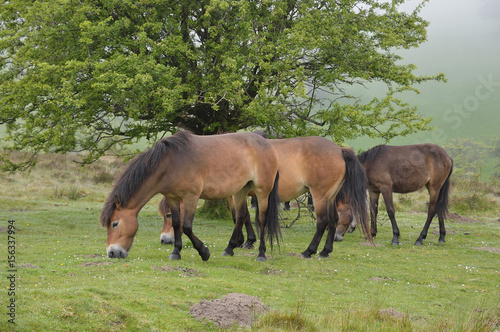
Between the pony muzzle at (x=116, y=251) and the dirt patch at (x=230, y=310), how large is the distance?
3.16 m

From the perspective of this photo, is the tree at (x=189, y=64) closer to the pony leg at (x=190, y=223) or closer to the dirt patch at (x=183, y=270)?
the pony leg at (x=190, y=223)

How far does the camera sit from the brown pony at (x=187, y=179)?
9359 millimetres

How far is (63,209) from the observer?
795 inches

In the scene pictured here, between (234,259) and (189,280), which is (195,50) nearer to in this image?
(234,259)

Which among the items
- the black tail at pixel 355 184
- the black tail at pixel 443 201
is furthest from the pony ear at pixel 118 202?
the black tail at pixel 443 201

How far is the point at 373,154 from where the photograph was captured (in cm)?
1541

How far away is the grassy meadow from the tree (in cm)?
365

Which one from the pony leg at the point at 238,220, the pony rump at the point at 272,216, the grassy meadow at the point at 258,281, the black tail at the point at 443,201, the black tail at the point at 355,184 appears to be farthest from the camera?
the black tail at the point at 443,201

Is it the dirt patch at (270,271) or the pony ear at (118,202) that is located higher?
the pony ear at (118,202)

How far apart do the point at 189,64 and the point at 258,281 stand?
11.8 meters

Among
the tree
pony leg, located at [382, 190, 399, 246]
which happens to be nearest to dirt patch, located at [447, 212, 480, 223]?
the tree

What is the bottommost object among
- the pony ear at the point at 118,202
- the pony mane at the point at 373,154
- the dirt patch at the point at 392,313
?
the dirt patch at the point at 392,313

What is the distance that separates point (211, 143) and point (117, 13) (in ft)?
32.9

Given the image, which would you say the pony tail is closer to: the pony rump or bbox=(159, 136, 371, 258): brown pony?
the pony rump
